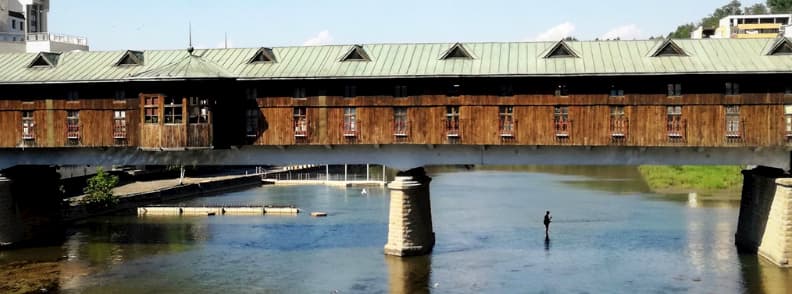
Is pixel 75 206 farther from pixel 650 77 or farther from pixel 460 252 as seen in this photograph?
pixel 650 77

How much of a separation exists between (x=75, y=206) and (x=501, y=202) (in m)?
29.1

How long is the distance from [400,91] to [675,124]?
11878 mm

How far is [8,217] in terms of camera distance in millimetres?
47312

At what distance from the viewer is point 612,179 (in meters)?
89.6

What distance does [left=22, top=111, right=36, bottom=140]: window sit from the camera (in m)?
45.4

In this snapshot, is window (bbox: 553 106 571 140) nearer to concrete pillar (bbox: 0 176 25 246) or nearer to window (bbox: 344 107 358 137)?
window (bbox: 344 107 358 137)

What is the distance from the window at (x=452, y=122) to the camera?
42.1m

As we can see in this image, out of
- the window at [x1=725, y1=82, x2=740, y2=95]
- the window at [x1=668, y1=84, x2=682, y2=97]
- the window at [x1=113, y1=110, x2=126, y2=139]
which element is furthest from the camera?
the window at [x1=113, y1=110, x2=126, y2=139]

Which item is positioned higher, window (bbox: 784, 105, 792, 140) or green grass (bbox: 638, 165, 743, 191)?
window (bbox: 784, 105, 792, 140)

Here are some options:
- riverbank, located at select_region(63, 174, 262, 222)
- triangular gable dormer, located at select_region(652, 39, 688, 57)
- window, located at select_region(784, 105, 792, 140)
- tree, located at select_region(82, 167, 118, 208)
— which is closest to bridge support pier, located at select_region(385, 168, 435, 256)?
triangular gable dormer, located at select_region(652, 39, 688, 57)

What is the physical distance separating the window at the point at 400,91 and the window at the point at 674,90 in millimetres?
11231

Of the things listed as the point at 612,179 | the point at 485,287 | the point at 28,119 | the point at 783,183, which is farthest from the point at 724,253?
the point at 612,179

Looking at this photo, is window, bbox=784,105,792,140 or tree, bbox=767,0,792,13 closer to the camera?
window, bbox=784,105,792,140

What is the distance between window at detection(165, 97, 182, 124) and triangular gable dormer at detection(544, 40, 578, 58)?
53.3 feet
